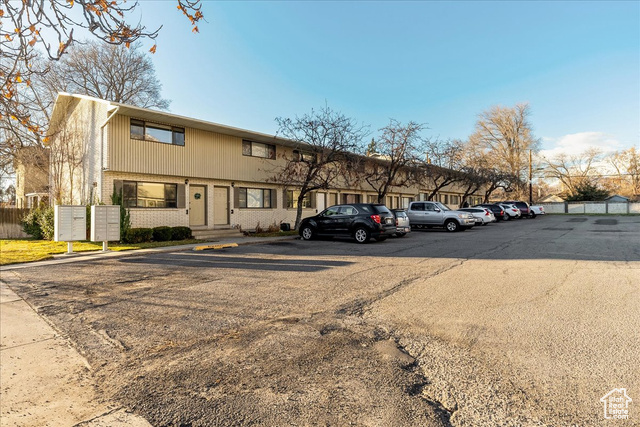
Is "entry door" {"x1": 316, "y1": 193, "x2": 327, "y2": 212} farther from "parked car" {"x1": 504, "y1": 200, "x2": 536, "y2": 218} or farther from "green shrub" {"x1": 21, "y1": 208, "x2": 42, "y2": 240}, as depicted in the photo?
"parked car" {"x1": 504, "y1": 200, "x2": 536, "y2": 218}

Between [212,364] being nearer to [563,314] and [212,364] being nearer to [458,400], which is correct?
[458,400]

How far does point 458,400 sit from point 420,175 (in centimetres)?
2488

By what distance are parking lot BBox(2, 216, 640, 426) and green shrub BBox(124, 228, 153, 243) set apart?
605 cm

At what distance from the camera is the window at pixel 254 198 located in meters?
20.7

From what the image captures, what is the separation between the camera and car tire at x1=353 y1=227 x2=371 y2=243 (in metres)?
15.2

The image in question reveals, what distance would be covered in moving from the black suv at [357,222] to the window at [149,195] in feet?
23.5

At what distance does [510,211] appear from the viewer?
123 feet

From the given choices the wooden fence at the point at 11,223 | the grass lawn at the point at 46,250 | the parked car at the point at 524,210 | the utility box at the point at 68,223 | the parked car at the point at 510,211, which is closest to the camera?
the grass lawn at the point at 46,250

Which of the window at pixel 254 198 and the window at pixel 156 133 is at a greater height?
the window at pixel 156 133

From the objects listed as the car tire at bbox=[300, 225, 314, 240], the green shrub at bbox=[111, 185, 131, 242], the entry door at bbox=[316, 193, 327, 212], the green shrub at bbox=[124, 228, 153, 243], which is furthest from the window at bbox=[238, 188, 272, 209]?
the green shrub at bbox=[111, 185, 131, 242]

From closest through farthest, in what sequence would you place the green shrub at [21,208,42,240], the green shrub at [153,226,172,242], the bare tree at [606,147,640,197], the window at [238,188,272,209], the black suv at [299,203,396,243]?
1. the black suv at [299,203,396,243]
2. the green shrub at [153,226,172,242]
3. the green shrub at [21,208,42,240]
4. the window at [238,188,272,209]
5. the bare tree at [606,147,640,197]

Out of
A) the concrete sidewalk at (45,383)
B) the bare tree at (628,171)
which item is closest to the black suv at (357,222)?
the concrete sidewalk at (45,383)

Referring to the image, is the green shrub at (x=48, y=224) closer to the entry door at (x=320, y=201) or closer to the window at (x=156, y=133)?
the window at (x=156, y=133)

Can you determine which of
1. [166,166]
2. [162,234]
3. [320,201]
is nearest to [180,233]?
[162,234]
